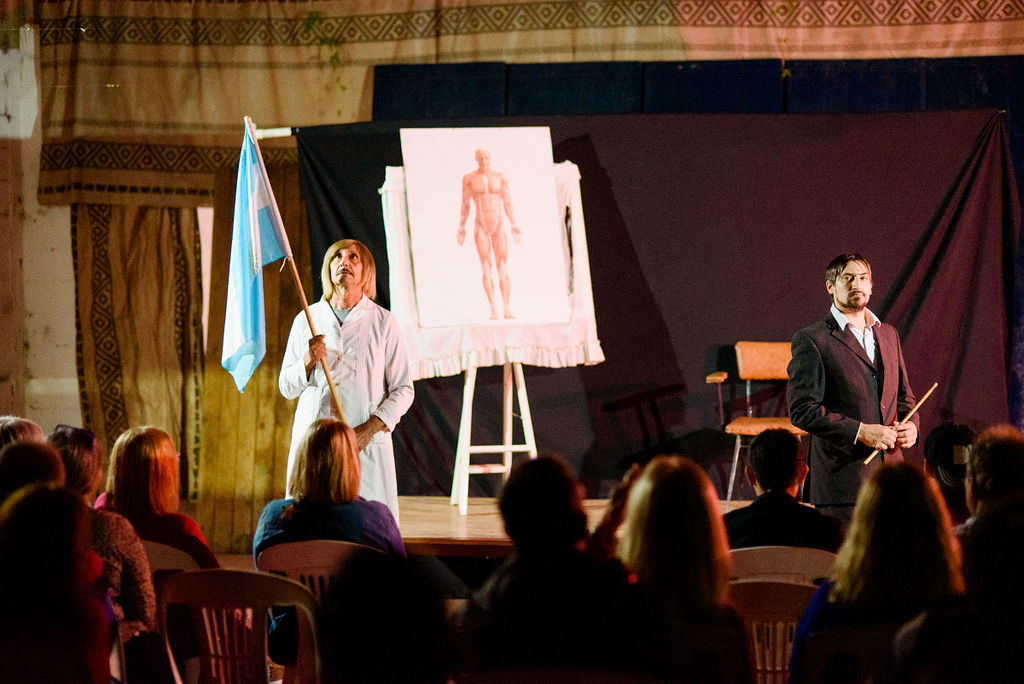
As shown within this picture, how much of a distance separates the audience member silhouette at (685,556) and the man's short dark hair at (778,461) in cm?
74

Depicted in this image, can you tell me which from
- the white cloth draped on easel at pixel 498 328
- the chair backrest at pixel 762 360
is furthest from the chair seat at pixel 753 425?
the white cloth draped on easel at pixel 498 328

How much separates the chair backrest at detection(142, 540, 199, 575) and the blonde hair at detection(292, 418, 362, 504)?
0.31 m

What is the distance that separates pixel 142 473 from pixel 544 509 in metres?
1.28

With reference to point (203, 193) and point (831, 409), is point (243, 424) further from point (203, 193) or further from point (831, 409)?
point (831, 409)

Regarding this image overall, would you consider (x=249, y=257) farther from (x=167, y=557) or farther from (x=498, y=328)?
(x=167, y=557)

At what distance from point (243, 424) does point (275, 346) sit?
1.68ft

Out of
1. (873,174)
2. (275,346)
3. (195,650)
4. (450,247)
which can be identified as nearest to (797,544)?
(195,650)

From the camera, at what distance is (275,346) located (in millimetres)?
5945

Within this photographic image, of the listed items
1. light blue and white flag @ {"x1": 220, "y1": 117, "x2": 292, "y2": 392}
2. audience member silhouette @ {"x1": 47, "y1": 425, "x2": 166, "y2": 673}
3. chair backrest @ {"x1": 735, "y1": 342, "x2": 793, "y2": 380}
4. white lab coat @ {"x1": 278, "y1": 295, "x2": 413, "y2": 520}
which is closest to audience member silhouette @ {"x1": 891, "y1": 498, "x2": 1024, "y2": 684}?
audience member silhouette @ {"x1": 47, "y1": 425, "x2": 166, "y2": 673}

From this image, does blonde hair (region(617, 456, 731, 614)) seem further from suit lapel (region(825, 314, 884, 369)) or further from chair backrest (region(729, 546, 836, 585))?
suit lapel (region(825, 314, 884, 369))

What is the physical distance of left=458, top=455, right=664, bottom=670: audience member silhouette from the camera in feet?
5.30

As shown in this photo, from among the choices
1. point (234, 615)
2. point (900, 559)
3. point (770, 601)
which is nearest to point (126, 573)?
point (234, 615)

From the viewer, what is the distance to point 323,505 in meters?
2.55

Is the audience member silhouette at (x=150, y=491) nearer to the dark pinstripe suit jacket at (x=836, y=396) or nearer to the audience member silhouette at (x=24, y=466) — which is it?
the audience member silhouette at (x=24, y=466)
